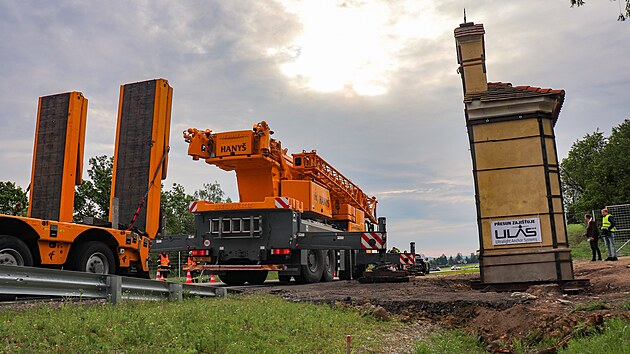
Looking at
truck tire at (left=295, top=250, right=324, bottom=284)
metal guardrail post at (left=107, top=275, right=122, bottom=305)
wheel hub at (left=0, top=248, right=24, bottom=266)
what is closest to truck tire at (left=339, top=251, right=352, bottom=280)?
truck tire at (left=295, top=250, right=324, bottom=284)

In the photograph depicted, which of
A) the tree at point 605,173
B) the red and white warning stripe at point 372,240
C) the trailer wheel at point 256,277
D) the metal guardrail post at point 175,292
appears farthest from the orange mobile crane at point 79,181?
the tree at point 605,173

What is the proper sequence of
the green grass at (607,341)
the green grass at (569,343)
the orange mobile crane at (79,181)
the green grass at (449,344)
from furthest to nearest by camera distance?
the orange mobile crane at (79,181)
the green grass at (449,344)
the green grass at (569,343)
the green grass at (607,341)

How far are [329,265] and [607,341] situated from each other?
11448 mm

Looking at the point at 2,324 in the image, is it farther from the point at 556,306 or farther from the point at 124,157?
the point at 124,157

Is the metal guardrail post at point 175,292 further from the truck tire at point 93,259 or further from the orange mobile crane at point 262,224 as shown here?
the orange mobile crane at point 262,224

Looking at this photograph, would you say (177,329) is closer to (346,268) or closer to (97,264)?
(97,264)

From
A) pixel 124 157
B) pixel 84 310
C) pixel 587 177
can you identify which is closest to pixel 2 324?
pixel 84 310

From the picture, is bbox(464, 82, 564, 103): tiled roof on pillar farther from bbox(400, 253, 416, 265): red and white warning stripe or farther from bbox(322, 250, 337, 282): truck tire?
bbox(322, 250, 337, 282): truck tire

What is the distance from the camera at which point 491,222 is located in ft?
37.2

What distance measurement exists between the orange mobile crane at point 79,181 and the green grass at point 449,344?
6307 mm

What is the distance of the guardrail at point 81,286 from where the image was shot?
5.99 metres

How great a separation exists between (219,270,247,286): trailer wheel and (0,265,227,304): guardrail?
22.4 ft

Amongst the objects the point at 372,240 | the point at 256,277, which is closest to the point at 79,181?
the point at 256,277

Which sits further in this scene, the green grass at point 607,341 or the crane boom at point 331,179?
the crane boom at point 331,179
